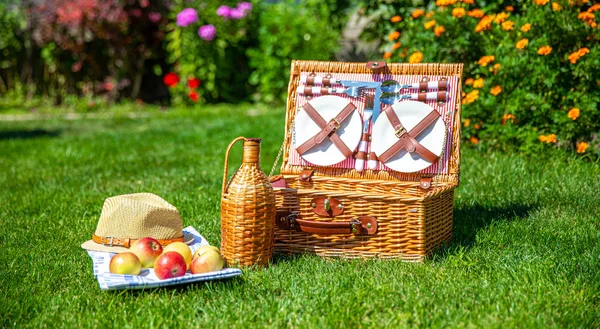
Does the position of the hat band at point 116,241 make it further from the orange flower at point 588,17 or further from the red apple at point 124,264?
the orange flower at point 588,17

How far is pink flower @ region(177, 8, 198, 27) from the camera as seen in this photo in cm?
1002

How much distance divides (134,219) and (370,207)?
3.74 feet

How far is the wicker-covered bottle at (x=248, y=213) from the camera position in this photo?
3.04 m

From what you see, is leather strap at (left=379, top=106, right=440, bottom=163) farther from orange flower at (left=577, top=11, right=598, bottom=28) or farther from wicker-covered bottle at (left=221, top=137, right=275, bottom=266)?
orange flower at (left=577, top=11, right=598, bottom=28)

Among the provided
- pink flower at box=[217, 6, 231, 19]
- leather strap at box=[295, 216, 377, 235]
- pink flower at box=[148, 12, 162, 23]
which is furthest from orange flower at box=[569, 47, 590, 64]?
pink flower at box=[148, 12, 162, 23]

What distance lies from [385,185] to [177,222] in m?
1.08

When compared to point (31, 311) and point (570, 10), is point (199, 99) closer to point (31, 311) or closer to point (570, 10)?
point (570, 10)

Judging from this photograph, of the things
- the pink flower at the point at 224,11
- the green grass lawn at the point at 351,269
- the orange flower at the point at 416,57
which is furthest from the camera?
the pink flower at the point at 224,11

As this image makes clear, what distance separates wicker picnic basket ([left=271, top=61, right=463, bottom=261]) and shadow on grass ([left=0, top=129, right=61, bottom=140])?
201 inches

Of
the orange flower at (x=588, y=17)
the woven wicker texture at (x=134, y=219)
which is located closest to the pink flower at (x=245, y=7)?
the orange flower at (x=588, y=17)

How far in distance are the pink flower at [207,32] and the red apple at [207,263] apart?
7.49m

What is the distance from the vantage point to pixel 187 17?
10.0 meters

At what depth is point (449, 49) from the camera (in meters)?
5.53

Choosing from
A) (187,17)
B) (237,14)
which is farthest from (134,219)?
(237,14)
